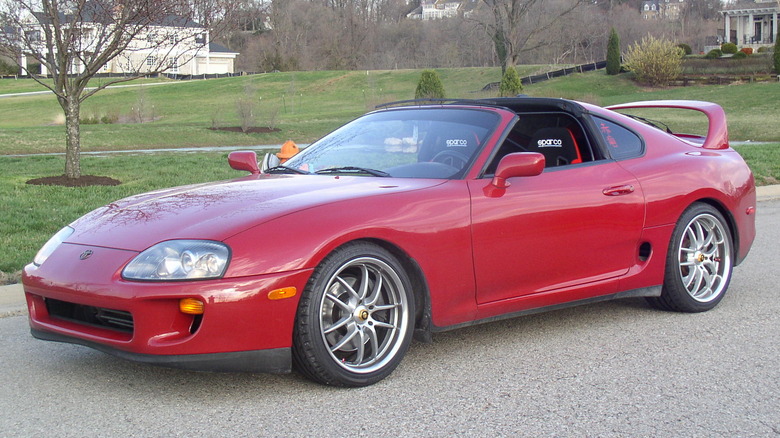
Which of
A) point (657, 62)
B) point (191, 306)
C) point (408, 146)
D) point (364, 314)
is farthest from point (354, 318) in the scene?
point (657, 62)

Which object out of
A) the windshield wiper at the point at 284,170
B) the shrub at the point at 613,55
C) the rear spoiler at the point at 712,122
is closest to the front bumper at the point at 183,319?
the windshield wiper at the point at 284,170

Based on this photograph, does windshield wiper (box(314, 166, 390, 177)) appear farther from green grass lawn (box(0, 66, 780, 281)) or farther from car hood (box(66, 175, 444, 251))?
green grass lawn (box(0, 66, 780, 281))

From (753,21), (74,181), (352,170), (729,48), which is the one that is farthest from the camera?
(753,21)

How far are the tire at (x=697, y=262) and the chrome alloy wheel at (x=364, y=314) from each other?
2.16 metres

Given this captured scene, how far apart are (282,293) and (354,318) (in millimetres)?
455

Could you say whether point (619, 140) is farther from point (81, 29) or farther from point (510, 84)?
→ point (510, 84)

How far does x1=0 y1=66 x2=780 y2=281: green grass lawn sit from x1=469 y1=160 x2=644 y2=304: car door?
13.5ft

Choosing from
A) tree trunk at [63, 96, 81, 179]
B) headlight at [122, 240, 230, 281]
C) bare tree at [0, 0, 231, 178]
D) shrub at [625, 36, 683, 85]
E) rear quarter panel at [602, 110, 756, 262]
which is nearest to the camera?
headlight at [122, 240, 230, 281]

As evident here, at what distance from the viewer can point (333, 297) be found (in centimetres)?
411

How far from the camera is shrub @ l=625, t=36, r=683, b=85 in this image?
5172cm

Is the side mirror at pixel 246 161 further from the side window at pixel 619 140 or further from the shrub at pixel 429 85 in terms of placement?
the shrub at pixel 429 85

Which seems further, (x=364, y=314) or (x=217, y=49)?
(x=217, y=49)

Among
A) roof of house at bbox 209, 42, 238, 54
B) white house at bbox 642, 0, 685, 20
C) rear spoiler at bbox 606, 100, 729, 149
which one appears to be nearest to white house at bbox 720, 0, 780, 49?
white house at bbox 642, 0, 685, 20

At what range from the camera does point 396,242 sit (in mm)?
4273
